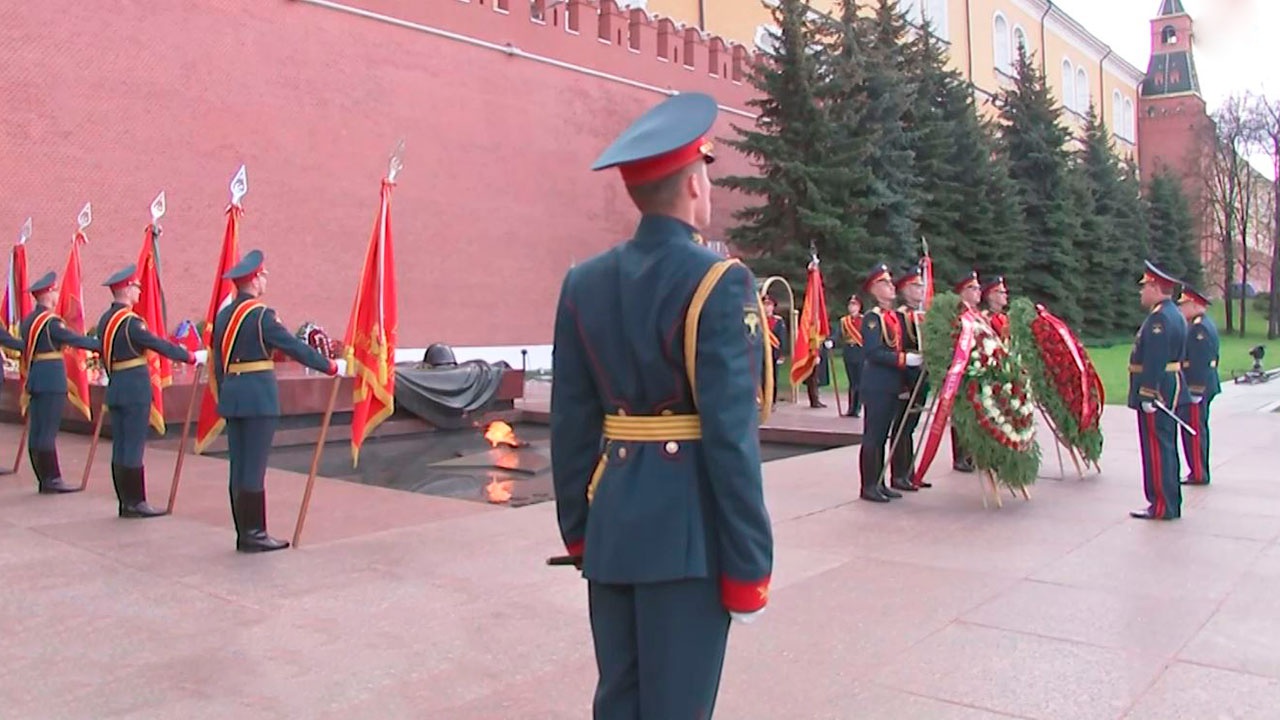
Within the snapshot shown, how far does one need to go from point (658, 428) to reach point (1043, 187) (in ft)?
115

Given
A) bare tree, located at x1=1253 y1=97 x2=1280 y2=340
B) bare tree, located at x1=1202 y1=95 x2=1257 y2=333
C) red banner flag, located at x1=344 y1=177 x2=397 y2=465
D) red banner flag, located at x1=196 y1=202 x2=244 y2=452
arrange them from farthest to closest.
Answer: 1. bare tree, located at x1=1202 y1=95 x2=1257 y2=333
2. bare tree, located at x1=1253 y1=97 x2=1280 y2=340
3. red banner flag, located at x1=196 y1=202 x2=244 y2=452
4. red banner flag, located at x1=344 y1=177 x2=397 y2=465

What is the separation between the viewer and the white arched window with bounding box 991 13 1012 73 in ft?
143

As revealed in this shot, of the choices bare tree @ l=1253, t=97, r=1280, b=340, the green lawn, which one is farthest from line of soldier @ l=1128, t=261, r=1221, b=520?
bare tree @ l=1253, t=97, r=1280, b=340

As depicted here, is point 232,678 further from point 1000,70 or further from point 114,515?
point 1000,70

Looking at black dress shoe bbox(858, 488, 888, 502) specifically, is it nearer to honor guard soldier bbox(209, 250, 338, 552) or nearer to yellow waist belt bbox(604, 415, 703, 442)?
honor guard soldier bbox(209, 250, 338, 552)

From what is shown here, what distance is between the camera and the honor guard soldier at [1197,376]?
7738 mm

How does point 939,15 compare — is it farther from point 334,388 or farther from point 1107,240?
point 334,388

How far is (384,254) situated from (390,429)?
648cm

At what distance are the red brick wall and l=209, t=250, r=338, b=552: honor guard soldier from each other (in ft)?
38.2

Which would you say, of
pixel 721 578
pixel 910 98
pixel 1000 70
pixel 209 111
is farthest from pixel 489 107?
pixel 1000 70

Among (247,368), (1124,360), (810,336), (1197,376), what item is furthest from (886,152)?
(247,368)

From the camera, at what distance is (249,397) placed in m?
5.89

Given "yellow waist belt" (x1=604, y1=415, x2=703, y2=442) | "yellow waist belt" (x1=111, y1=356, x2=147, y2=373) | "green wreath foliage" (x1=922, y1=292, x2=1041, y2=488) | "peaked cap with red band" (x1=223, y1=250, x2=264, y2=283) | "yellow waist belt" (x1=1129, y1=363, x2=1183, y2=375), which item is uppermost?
"peaked cap with red band" (x1=223, y1=250, x2=264, y2=283)

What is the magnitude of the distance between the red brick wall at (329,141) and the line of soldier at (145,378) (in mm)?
8490
